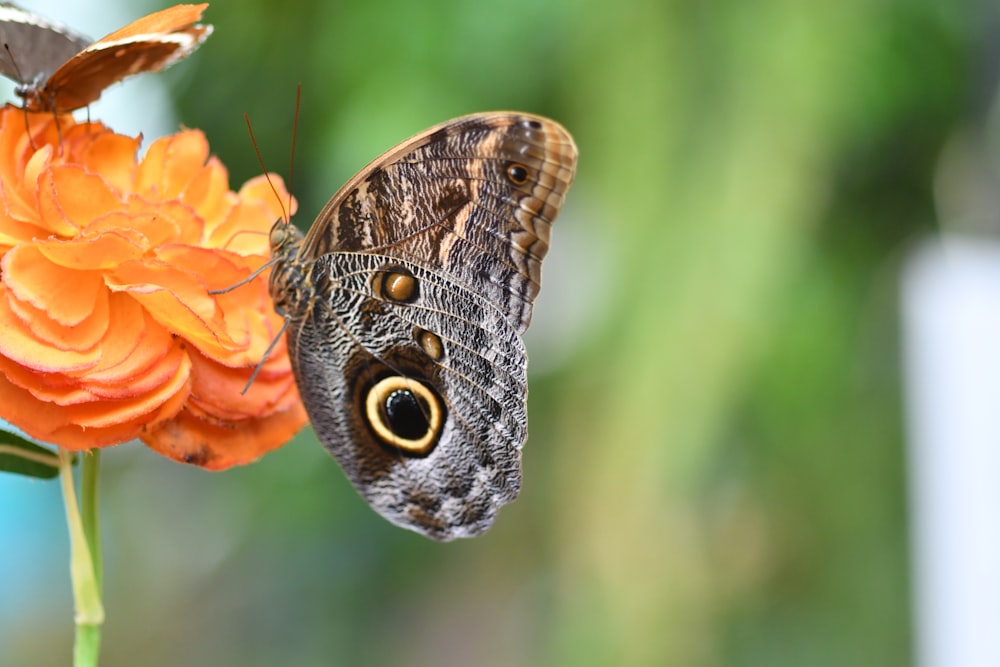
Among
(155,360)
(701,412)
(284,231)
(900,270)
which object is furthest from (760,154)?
(155,360)

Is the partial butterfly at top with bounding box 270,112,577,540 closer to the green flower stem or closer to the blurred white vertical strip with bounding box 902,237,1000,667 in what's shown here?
the green flower stem

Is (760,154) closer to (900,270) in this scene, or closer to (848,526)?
(900,270)

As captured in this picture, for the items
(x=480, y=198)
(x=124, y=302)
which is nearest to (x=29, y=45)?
(x=124, y=302)

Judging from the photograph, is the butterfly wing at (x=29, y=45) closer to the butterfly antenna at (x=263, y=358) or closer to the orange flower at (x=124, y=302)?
the orange flower at (x=124, y=302)

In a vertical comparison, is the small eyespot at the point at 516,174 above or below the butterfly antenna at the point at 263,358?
above

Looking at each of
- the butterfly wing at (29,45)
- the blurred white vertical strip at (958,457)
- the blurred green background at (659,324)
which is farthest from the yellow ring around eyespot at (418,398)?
the blurred white vertical strip at (958,457)

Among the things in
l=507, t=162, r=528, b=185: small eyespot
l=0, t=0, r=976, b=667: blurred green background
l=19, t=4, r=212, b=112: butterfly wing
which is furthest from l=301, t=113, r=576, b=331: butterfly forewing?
l=0, t=0, r=976, b=667: blurred green background
